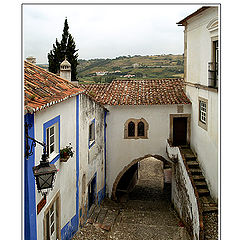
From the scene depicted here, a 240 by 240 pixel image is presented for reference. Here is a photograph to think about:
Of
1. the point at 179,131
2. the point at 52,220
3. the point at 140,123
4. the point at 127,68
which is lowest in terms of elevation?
the point at 52,220

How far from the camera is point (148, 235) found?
1102 centimetres

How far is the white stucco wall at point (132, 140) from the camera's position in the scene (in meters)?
14.9

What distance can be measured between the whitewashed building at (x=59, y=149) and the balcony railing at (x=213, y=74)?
178 inches

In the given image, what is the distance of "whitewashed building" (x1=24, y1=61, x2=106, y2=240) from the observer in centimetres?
582

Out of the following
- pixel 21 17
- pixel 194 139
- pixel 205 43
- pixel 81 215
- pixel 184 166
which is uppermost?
pixel 205 43

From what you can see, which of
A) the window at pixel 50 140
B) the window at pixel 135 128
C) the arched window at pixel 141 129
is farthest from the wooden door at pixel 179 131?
the window at pixel 50 140

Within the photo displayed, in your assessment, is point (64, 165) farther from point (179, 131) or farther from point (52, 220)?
point (179, 131)

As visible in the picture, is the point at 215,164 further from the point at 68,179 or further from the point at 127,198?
the point at 127,198

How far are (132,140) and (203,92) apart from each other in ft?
15.6

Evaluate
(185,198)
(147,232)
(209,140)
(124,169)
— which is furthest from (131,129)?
(147,232)

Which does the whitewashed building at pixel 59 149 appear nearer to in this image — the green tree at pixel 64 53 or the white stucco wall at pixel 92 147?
the white stucco wall at pixel 92 147

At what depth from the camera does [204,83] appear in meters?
11.8

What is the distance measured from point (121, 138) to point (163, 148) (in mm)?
2238

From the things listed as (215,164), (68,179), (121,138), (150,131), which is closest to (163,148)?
(150,131)
